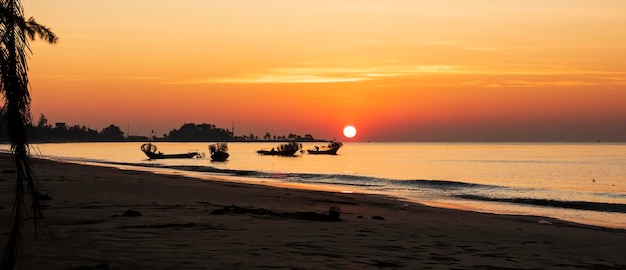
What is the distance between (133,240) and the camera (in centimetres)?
1073

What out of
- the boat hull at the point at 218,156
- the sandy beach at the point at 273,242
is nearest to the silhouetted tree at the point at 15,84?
the sandy beach at the point at 273,242

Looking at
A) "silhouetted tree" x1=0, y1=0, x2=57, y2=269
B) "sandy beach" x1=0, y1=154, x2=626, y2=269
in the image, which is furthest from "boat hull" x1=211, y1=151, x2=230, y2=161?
"silhouetted tree" x1=0, y1=0, x2=57, y2=269

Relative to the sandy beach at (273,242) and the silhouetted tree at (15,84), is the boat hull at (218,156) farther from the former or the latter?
the silhouetted tree at (15,84)

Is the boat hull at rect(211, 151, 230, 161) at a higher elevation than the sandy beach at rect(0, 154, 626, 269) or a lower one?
higher

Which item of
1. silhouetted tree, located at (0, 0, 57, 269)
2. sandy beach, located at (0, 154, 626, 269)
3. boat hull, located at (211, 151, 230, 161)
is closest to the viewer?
silhouetted tree, located at (0, 0, 57, 269)

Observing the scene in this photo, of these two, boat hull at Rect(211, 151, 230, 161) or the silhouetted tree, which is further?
boat hull at Rect(211, 151, 230, 161)

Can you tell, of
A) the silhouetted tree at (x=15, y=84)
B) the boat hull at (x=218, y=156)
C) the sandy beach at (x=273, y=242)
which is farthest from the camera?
the boat hull at (x=218, y=156)

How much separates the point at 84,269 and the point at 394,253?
5196 millimetres

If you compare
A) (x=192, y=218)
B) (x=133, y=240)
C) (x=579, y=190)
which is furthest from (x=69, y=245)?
(x=579, y=190)

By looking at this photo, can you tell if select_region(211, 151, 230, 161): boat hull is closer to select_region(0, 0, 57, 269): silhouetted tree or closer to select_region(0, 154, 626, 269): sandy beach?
select_region(0, 154, 626, 269): sandy beach

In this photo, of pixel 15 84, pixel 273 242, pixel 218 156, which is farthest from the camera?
pixel 218 156

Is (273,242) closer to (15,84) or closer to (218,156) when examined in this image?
(15,84)

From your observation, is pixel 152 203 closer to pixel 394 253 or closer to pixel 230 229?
pixel 230 229

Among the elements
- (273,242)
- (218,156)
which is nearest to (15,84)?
(273,242)
